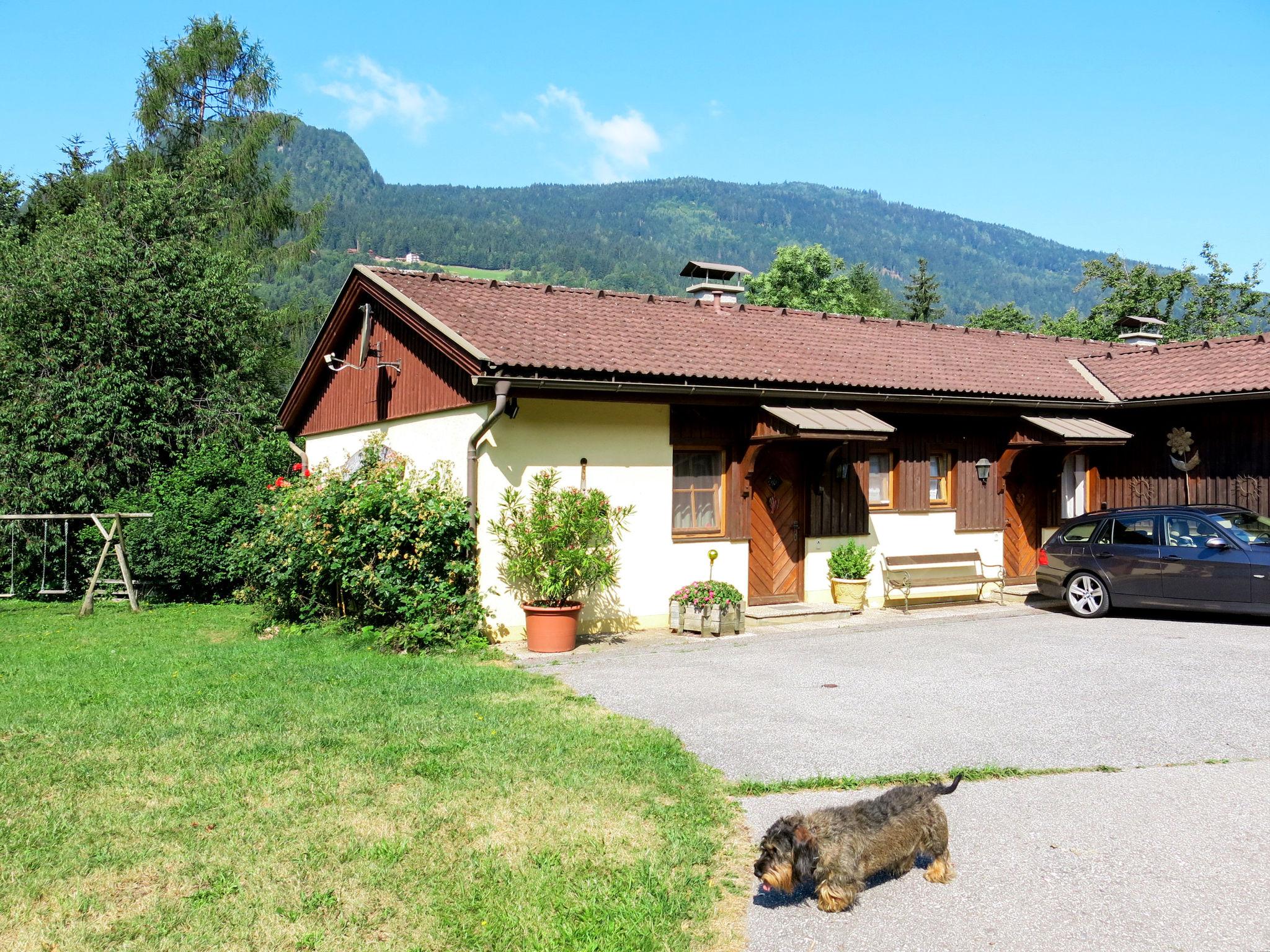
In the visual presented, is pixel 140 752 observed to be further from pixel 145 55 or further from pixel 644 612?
pixel 145 55

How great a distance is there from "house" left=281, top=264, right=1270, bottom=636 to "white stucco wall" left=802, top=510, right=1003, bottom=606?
1.4 inches

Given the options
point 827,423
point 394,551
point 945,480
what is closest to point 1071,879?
point 394,551

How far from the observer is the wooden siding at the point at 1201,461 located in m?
14.2

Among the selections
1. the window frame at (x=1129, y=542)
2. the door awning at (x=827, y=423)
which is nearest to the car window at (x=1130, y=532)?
the window frame at (x=1129, y=542)

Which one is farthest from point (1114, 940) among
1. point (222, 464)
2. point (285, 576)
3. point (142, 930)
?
point (222, 464)

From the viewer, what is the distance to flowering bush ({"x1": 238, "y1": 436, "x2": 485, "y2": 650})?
1094 centimetres

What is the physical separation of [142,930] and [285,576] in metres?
8.53

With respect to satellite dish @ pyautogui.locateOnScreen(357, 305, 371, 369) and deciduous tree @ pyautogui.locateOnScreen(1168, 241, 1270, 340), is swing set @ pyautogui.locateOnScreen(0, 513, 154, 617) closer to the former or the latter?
satellite dish @ pyautogui.locateOnScreen(357, 305, 371, 369)

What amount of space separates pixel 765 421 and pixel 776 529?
180 centimetres

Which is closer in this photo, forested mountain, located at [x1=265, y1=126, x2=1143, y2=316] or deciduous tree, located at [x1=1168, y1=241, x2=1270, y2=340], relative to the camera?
deciduous tree, located at [x1=1168, y1=241, x2=1270, y2=340]

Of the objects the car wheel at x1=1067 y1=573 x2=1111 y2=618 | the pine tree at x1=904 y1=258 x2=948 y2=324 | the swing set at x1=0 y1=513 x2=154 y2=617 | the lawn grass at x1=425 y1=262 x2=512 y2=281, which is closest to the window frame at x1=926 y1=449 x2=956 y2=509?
the car wheel at x1=1067 y1=573 x2=1111 y2=618

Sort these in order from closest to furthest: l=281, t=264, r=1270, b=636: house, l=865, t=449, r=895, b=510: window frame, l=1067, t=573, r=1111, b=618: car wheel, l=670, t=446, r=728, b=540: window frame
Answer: l=281, t=264, r=1270, b=636: house → l=670, t=446, r=728, b=540: window frame → l=1067, t=573, r=1111, b=618: car wheel → l=865, t=449, r=895, b=510: window frame

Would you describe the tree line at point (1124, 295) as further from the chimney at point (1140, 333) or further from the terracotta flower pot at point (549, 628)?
the terracotta flower pot at point (549, 628)

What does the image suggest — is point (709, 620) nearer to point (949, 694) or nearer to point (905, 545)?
point (949, 694)
